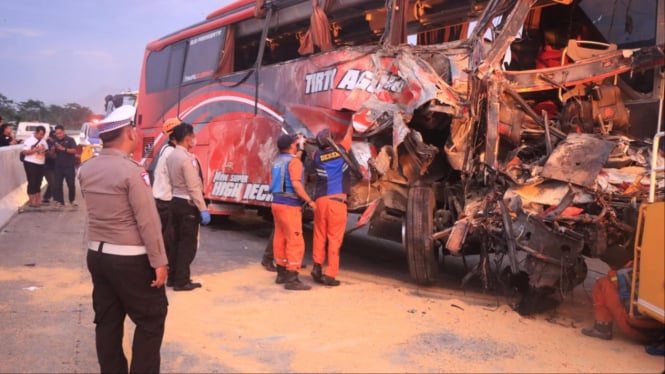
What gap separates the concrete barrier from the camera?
996cm

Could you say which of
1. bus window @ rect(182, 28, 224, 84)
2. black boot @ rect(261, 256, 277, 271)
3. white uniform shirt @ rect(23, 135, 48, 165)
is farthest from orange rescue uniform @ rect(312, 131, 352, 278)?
white uniform shirt @ rect(23, 135, 48, 165)

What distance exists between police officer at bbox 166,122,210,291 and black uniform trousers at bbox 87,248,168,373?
7.99 feet

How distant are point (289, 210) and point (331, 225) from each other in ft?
1.52

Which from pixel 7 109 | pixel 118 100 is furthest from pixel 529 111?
pixel 7 109

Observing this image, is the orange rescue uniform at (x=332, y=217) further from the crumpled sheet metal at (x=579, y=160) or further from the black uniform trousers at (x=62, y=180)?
the black uniform trousers at (x=62, y=180)

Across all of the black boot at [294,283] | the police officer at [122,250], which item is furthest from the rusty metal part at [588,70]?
the police officer at [122,250]

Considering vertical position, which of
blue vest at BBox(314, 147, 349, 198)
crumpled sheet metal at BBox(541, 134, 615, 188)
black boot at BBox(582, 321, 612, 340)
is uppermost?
crumpled sheet metal at BBox(541, 134, 615, 188)

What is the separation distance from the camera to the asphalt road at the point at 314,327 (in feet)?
12.8

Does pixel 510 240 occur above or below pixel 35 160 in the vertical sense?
above

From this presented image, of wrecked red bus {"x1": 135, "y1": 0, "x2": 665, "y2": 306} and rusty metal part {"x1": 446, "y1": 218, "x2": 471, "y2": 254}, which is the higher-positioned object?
Result: wrecked red bus {"x1": 135, "y1": 0, "x2": 665, "y2": 306}

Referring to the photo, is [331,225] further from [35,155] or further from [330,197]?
[35,155]

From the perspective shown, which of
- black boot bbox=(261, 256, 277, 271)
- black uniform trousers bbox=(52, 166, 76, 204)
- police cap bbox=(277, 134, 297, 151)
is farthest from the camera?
black uniform trousers bbox=(52, 166, 76, 204)

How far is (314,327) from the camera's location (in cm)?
466

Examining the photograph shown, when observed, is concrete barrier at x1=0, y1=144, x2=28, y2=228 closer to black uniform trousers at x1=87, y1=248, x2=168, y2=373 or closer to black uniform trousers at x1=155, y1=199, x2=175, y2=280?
black uniform trousers at x1=155, y1=199, x2=175, y2=280
